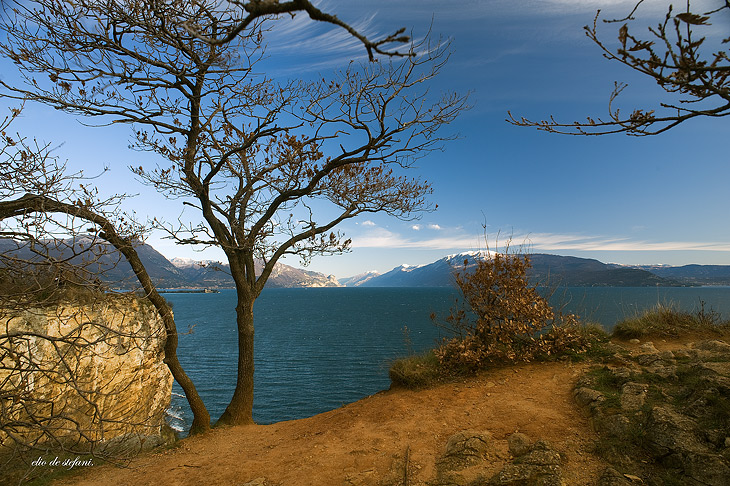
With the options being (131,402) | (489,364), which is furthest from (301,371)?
(489,364)

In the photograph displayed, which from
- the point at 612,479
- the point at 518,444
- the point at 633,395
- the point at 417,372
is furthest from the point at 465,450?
the point at 417,372

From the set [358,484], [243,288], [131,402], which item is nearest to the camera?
[358,484]

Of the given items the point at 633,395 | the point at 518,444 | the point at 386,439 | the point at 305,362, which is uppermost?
the point at 633,395

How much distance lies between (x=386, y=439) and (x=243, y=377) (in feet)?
16.3

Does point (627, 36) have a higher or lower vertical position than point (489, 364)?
higher

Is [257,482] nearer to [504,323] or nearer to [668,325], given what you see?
[504,323]

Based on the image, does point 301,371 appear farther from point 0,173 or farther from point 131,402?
point 0,173

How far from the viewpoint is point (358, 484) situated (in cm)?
498

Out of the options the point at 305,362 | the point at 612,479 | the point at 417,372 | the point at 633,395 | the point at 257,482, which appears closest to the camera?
the point at 612,479

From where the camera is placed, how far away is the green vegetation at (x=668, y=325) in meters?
9.29

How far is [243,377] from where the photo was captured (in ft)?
31.6

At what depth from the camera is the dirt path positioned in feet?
17.3

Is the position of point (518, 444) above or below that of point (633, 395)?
below

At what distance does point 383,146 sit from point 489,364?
18.3 ft
